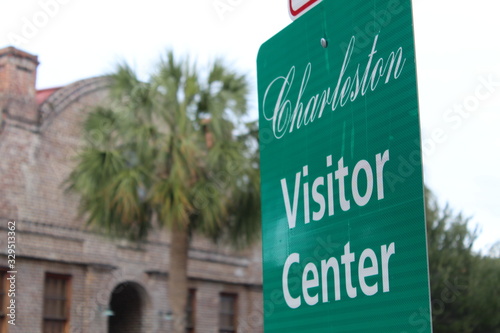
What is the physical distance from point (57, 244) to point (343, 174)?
55.4 ft

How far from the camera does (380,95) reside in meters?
1.89

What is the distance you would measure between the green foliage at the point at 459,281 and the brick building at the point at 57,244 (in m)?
9.31

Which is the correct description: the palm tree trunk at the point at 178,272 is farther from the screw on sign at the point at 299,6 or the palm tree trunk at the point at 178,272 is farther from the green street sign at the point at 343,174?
the green street sign at the point at 343,174

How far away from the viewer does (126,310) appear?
20578 mm

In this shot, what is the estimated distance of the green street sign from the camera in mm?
1744

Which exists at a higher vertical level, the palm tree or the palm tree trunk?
the palm tree

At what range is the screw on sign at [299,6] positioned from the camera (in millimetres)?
2309

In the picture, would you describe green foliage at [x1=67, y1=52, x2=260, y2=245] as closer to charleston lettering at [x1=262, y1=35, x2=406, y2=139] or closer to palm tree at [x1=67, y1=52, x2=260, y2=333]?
palm tree at [x1=67, y1=52, x2=260, y2=333]

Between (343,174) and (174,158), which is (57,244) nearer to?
(174,158)

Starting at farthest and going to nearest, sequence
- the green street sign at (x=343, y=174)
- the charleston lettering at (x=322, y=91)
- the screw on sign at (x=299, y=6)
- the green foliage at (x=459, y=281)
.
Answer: the green foliage at (x=459, y=281)
the screw on sign at (x=299, y=6)
the charleston lettering at (x=322, y=91)
the green street sign at (x=343, y=174)

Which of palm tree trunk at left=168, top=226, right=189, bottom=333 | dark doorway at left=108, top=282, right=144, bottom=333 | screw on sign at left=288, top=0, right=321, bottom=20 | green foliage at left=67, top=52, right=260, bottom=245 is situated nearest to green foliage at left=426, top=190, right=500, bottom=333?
dark doorway at left=108, top=282, right=144, bottom=333

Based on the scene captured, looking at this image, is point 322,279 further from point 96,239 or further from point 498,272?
point 498,272

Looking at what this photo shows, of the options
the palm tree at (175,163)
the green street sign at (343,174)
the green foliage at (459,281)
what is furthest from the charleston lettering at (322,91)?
the green foliage at (459,281)

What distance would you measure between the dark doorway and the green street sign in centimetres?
1818
